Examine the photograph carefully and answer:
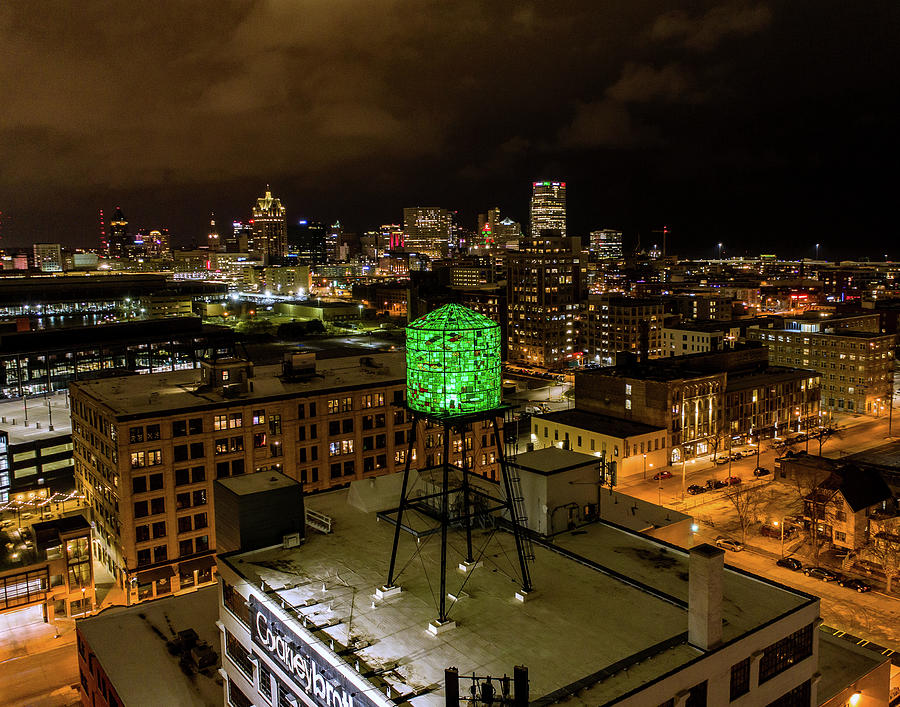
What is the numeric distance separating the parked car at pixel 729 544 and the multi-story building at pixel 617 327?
8955cm

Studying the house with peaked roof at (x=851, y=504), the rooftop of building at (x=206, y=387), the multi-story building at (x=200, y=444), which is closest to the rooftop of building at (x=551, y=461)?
the multi-story building at (x=200, y=444)

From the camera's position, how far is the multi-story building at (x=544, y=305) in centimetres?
16638

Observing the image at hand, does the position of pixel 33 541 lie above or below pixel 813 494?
Result: below

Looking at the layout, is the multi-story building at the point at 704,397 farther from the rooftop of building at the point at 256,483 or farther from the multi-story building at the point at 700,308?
the multi-story building at the point at 700,308

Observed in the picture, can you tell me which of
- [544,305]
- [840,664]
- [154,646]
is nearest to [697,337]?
[544,305]

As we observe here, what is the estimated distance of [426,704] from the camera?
20.7 m

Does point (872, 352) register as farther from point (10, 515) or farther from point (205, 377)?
point (10, 515)

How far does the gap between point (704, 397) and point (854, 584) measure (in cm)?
4266

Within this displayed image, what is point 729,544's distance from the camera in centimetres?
6272

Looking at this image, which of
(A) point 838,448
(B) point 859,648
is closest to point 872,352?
(A) point 838,448

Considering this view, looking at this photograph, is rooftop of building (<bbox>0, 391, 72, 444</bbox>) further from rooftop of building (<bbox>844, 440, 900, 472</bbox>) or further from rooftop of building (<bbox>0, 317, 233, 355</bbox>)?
rooftop of building (<bbox>844, 440, 900, 472</bbox>)

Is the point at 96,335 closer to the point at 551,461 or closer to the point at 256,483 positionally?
the point at 256,483

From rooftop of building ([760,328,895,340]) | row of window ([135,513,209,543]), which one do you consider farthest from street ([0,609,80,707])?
rooftop of building ([760,328,895,340])

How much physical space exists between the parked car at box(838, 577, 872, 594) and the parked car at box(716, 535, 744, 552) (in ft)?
29.1
